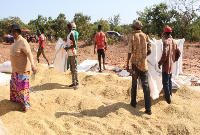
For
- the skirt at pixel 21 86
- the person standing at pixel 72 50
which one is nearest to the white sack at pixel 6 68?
the person standing at pixel 72 50

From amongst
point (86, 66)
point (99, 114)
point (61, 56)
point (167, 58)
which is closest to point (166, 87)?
point (167, 58)

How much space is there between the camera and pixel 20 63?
3385 mm

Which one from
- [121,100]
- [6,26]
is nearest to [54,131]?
[121,100]

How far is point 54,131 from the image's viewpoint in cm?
297

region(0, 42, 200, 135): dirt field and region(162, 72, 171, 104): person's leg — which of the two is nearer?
region(0, 42, 200, 135): dirt field

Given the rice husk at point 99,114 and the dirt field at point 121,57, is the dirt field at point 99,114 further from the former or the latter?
the dirt field at point 121,57

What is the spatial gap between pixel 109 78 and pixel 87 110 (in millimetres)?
2106

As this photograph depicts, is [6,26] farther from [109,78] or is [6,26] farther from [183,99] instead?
[183,99]

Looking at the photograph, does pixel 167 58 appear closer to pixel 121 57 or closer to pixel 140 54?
pixel 140 54

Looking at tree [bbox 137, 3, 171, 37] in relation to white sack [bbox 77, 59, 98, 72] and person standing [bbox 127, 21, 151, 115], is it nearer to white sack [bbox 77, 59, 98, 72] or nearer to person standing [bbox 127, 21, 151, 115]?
white sack [bbox 77, 59, 98, 72]

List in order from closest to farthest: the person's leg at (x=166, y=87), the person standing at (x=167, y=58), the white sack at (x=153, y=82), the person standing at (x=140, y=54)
A: the person standing at (x=140, y=54)
the white sack at (x=153, y=82)
the person standing at (x=167, y=58)
the person's leg at (x=166, y=87)

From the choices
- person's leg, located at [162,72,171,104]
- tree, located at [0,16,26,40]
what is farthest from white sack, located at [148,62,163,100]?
tree, located at [0,16,26,40]

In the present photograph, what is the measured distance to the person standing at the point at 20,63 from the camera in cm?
333

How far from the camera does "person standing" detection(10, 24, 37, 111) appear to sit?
333 cm
